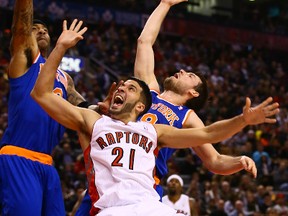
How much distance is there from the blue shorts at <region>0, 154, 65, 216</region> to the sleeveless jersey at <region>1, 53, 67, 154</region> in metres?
0.15

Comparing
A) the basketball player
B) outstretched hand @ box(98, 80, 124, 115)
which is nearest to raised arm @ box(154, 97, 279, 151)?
outstretched hand @ box(98, 80, 124, 115)

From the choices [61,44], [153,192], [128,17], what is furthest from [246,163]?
[128,17]

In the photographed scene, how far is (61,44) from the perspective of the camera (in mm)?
4551

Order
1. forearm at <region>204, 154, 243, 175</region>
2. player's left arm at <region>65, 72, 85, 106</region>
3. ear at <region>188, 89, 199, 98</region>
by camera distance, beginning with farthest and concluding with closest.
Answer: ear at <region>188, 89, 199, 98</region> → player's left arm at <region>65, 72, 85, 106</region> → forearm at <region>204, 154, 243, 175</region>

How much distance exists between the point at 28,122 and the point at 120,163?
106 centimetres

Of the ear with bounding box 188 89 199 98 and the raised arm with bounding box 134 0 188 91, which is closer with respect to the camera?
the ear with bounding box 188 89 199 98

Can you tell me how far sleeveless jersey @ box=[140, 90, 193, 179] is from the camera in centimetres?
557

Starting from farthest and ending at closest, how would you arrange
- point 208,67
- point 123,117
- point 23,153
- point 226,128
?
1. point 208,67
2. point 23,153
3. point 123,117
4. point 226,128

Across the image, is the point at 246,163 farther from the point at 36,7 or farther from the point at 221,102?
the point at 36,7

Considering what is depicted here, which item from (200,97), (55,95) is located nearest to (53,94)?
(55,95)

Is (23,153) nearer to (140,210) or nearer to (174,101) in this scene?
(140,210)

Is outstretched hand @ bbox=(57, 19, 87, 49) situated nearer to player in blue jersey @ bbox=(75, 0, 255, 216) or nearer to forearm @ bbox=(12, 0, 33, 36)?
forearm @ bbox=(12, 0, 33, 36)

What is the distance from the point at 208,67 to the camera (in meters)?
23.8

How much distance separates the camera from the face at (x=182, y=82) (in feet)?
19.5
